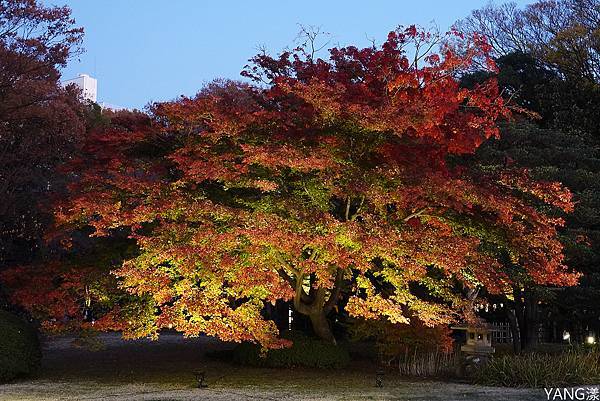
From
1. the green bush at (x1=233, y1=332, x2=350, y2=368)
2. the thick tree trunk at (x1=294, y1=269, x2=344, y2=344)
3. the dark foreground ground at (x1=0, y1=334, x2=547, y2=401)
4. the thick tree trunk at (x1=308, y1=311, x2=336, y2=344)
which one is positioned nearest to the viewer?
the dark foreground ground at (x1=0, y1=334, x2=547, y2=401)

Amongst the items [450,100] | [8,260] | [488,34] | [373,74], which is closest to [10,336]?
[8,260]

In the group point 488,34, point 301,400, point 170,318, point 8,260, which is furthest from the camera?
point 488,34

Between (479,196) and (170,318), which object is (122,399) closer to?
(170,318)

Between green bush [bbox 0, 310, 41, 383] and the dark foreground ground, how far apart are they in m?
0.29

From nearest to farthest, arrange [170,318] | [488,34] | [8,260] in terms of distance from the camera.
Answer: [170,318], [8,260], [488,34]

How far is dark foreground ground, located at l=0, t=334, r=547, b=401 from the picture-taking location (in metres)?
8.41

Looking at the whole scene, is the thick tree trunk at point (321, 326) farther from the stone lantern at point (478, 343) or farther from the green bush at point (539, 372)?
the green bush at point (539, 372)

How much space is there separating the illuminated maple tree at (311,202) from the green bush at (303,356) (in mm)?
1698

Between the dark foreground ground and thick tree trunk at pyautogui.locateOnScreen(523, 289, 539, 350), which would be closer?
the dark foreground ground

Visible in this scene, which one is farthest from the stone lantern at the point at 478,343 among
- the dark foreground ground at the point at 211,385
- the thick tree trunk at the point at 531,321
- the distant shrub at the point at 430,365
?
the thick tree trunk at the point at 531,321

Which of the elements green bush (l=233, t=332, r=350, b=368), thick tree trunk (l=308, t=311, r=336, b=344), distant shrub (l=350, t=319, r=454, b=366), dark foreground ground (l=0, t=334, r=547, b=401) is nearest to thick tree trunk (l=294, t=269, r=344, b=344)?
thick tree trunk (l=308, t=311, r=336, b=344)

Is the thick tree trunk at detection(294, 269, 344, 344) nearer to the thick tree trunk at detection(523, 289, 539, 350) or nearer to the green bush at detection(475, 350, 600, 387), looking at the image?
the green bush at detection(475, 350, 600, 387)

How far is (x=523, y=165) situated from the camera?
15273 mm

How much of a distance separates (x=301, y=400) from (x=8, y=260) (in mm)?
9812
